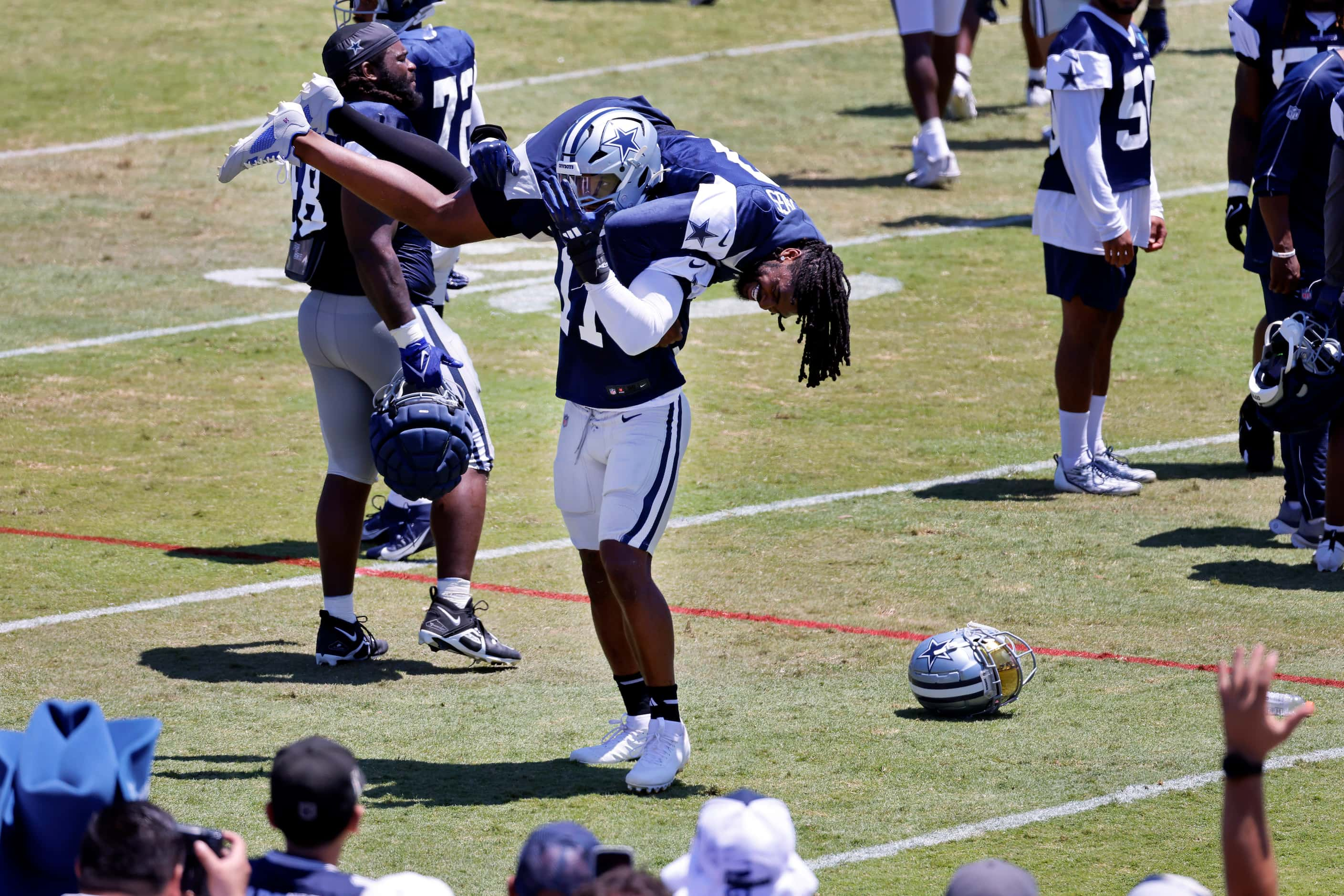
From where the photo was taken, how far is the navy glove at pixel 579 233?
204 inches

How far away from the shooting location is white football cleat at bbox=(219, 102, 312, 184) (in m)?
5.73

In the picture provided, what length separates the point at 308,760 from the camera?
11.2 ft

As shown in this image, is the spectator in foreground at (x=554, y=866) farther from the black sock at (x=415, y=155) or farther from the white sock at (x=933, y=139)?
the white sock at (x=933, y=139)

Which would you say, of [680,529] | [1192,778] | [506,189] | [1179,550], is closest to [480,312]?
[680,529]

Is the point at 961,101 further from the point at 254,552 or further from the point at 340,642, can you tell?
the point at 340,642

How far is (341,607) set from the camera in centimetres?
684

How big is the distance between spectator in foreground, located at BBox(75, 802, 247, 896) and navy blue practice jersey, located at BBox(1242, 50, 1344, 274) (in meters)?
5.73

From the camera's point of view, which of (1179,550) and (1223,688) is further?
(1179,550)

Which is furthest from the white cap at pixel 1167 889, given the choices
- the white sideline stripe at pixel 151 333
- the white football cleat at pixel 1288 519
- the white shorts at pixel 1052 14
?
the white shorts at pixel 1052 14

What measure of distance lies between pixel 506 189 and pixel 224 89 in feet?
41.0

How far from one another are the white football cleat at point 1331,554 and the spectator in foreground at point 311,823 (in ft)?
17.1

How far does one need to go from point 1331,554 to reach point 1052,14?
354 inches

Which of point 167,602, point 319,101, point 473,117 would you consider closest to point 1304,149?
point 473,117

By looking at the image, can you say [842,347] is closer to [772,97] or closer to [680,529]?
[680,529]
